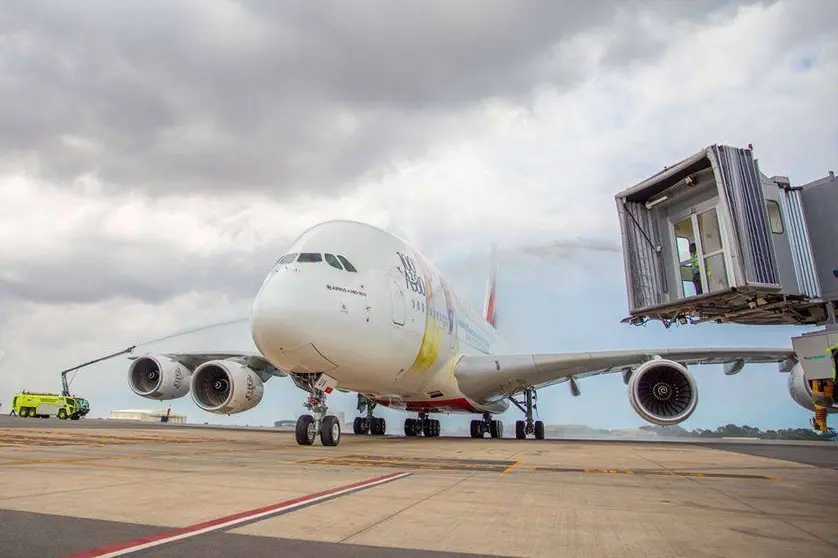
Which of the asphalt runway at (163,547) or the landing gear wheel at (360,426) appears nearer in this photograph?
the asphalt runway at (163,547)

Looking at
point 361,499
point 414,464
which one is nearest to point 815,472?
point 414,464

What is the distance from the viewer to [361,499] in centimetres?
388

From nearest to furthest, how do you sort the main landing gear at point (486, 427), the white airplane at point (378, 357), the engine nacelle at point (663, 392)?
the white airplane at point (378, 357), the engine nacelle at point (663, 392), the main landing gear at point (486, 427)

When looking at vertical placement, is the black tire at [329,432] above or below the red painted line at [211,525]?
above

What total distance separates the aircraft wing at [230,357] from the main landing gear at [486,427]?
8155 millimetres

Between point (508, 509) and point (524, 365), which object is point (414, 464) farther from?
point (524, 365)

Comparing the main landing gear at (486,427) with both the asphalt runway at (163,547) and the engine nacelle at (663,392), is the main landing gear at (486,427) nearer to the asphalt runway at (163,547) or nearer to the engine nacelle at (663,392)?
the engine nacelle at (663,392)

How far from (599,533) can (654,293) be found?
629 cm

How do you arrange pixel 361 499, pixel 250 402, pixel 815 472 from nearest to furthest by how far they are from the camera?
pixel 361 499
pixel 815 472
pixel 250 402

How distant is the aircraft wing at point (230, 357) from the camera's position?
17203 millimetres

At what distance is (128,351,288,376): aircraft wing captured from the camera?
56.4 feet

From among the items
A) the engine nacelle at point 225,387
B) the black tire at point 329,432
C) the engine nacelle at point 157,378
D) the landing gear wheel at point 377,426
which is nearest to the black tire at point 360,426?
the landing gear wheel at point 377,426

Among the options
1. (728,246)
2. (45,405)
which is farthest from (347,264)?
(45,405)

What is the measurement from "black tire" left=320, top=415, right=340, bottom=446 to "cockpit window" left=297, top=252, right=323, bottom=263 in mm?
3066
